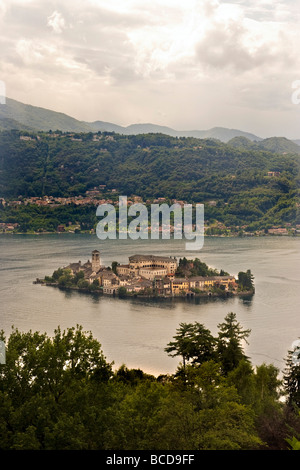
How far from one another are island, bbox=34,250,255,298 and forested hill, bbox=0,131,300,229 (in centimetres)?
1272

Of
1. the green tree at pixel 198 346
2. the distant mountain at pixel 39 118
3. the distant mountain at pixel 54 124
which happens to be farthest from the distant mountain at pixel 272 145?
the green tree at pixel 198 346

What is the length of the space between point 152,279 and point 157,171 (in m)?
21.1

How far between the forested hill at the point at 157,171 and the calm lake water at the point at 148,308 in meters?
10.2

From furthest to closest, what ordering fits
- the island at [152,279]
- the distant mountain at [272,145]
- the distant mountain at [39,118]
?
the distant mountain at [39,118], the distant mountain at [272,145], the island at [152,279]

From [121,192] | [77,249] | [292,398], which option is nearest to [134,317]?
[292,398]

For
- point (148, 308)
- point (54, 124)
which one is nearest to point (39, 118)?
point (54, 124)

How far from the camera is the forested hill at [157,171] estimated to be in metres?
27.4

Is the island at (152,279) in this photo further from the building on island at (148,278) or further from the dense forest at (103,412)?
the dense forest at (103,412)

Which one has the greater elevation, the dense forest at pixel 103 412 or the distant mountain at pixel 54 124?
the distant mountain at pixel 54 124

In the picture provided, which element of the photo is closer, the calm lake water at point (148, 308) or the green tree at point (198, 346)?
the green tree at point (198, 346)

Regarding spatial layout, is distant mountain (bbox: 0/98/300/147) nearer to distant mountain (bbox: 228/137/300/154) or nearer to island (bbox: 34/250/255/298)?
distant mountain (bbox: 228/137/300/154)

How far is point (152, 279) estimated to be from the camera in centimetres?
1220

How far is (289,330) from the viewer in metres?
8.09

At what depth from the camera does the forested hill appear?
27359 millimetres
